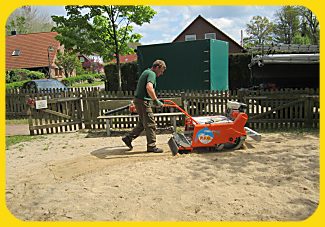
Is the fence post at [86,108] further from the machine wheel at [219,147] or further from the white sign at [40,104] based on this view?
the machine wheel at [219,147]

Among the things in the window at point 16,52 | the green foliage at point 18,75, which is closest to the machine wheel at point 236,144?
the green foliage at point 18,75

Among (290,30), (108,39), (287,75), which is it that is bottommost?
(287,75)

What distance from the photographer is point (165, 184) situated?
15.2 feet

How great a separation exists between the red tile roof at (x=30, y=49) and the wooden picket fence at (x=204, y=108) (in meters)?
30.7

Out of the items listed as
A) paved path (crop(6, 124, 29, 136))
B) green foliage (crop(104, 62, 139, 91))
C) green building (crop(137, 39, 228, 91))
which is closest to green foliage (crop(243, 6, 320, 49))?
green foliage (crop(104, 62, 139, 91))

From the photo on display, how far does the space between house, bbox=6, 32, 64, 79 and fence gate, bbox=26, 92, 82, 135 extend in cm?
2975

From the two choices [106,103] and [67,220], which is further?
[106,103]

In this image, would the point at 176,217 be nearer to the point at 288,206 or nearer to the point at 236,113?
the point at 288,206

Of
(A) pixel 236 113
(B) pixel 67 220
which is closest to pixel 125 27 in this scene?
(A) pixel 236 113

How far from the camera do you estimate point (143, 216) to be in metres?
3.67

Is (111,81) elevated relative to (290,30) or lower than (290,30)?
lower

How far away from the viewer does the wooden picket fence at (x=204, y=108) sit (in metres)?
8.70

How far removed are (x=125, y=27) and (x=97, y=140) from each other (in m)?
10.8

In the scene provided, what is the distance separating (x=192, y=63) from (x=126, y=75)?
1205 centimetres
